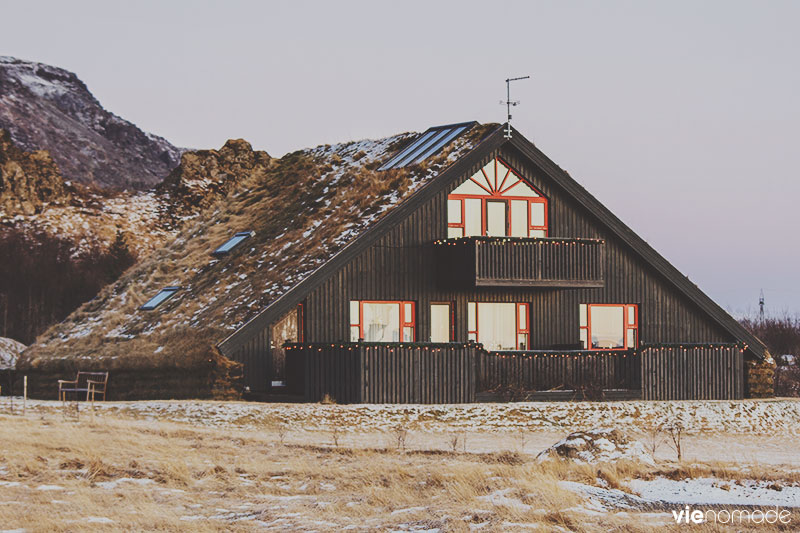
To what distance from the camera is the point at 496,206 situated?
1658 inches

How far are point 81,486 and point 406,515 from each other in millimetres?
5964

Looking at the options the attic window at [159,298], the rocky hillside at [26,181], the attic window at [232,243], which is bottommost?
the attic window at [159,298]

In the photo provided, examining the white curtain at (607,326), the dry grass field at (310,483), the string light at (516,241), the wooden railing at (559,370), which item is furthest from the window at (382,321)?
the dry grass field at (310,483)

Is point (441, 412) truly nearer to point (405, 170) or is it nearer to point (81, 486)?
point (405, 170)

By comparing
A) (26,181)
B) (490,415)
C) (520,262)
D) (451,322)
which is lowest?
(490,415)

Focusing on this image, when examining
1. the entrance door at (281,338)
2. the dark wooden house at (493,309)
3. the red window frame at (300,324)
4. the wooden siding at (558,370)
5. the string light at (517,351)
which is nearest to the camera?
the string light at (517,351)

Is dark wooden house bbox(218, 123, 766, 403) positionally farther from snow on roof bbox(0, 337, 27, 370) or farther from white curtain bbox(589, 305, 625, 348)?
snow on roof bbox(0, 337, 27, 370)

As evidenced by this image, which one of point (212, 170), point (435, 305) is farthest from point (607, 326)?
point (212, 170)

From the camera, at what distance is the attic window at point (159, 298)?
44.4 metres

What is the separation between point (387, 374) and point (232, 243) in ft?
37.8

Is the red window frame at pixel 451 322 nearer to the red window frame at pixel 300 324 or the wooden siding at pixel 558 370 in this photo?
the wooden siding at pixel 558 370

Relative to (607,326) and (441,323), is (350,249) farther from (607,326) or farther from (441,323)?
(607,326)

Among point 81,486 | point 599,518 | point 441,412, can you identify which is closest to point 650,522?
point 599,518

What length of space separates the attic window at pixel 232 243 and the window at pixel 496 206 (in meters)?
8.07
